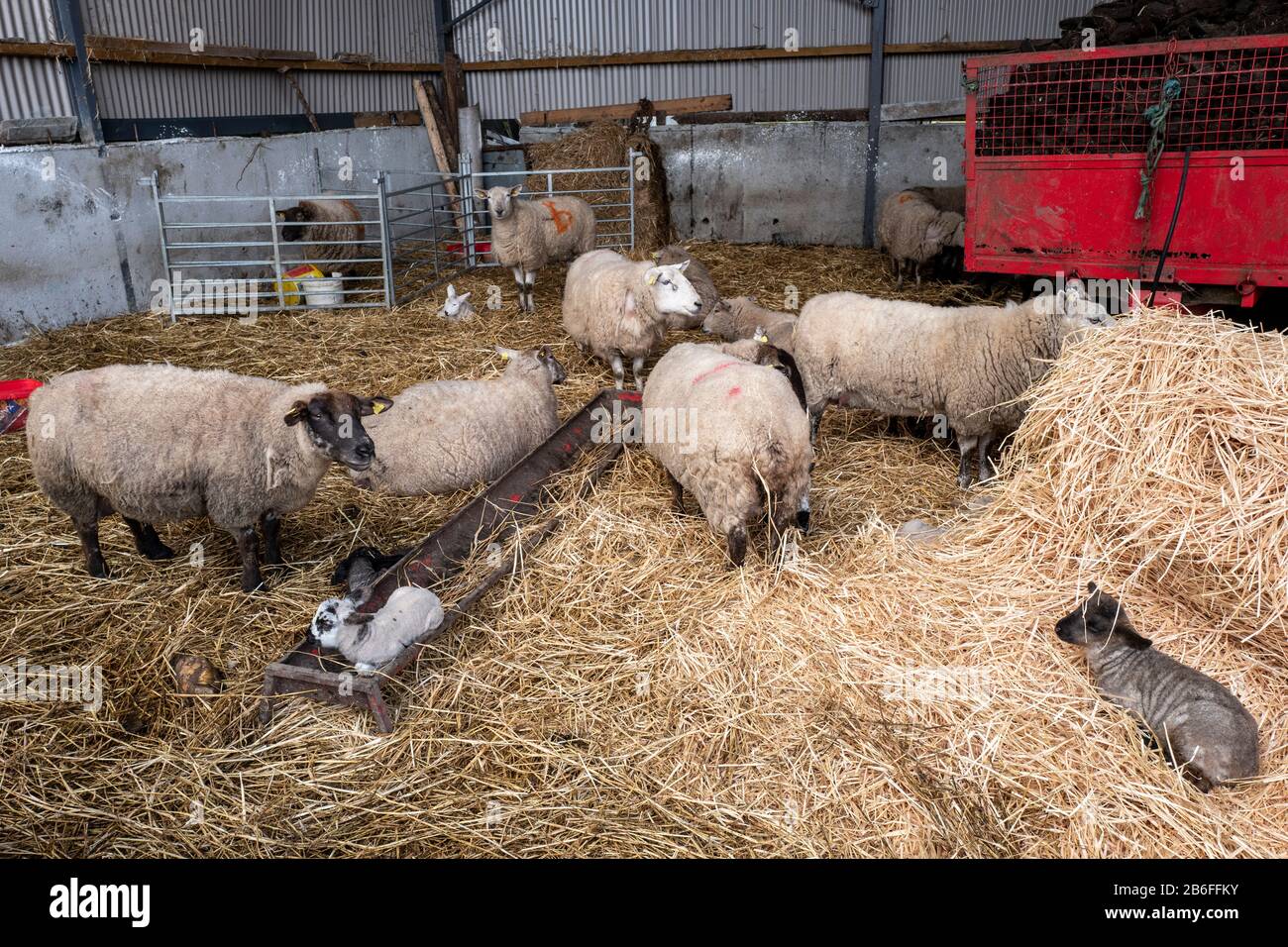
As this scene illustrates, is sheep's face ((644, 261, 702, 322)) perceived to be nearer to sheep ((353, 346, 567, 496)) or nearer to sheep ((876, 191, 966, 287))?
sheep ((353, 346, 567, 496))

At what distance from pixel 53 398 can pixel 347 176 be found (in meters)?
9.20

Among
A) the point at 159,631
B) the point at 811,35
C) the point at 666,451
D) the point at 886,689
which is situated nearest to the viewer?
the point at 886,689

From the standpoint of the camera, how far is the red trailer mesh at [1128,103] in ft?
18.6

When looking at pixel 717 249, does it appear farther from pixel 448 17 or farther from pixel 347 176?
pixel 448 17

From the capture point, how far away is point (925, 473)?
6207 millimetres

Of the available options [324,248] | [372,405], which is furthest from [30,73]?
[372,405]

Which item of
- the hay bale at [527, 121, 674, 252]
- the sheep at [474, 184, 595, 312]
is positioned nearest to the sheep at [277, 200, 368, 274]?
the sheep at [474, 184, 595, 312]

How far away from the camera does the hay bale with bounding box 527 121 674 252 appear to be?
12.9 metres

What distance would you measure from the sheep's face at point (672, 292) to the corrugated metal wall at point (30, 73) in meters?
6.50

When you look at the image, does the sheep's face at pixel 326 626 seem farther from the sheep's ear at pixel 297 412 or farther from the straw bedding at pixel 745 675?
the sheep's ear at pixel 297 412

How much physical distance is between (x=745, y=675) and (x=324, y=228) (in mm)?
8974

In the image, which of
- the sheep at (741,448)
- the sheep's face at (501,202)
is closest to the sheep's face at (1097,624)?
the sheep at (741,448)

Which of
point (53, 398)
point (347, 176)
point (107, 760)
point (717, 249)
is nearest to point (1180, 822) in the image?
point (107, 760)
